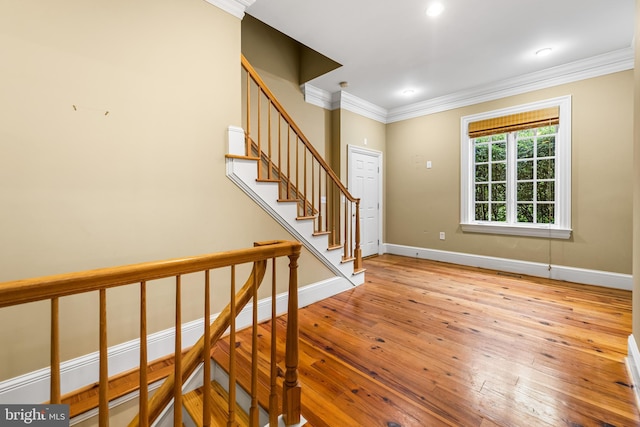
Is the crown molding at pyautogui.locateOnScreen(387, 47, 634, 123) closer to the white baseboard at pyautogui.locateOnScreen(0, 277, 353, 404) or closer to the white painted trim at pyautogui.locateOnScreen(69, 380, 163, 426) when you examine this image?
the white baseboard at pyautogui.locateOnScreen(0, 277, 353, 404)

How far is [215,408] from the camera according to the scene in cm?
169

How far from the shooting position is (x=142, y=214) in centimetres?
190

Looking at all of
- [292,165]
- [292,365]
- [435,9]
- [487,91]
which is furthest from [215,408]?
[487,91]

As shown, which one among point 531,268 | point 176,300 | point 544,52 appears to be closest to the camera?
point 176,300

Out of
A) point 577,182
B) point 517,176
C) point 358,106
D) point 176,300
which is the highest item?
point 358,106

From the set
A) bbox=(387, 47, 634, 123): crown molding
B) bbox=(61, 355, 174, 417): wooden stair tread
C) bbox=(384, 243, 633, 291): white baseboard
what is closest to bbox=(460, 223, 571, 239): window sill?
bbox=(384, 243, 633, 291): white baseboard

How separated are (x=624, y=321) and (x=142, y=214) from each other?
410cm

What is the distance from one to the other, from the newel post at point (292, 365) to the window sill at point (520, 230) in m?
3.92

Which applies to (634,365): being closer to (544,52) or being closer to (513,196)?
(513,196)

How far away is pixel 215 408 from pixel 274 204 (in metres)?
1.56

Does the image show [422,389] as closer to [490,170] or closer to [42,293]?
[42,293]

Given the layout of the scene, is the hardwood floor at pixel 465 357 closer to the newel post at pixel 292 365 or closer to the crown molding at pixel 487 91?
the newel post at pixel 292 365

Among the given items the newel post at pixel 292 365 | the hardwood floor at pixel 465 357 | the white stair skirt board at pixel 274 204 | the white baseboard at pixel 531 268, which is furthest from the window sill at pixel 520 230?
the newel post at pixel 292 365

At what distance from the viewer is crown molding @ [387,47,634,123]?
3.25 meters
